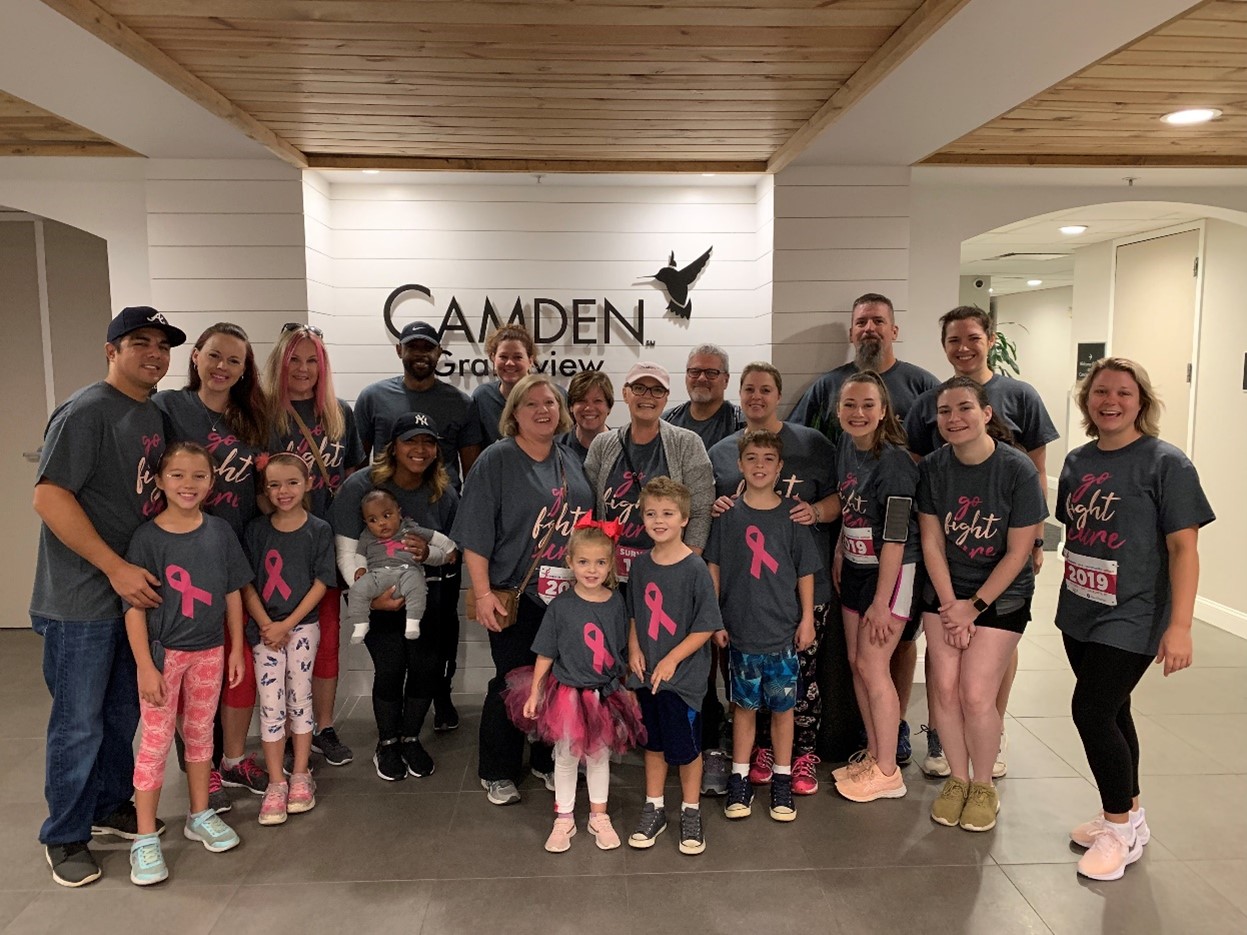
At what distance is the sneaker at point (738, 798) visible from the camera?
3004mm

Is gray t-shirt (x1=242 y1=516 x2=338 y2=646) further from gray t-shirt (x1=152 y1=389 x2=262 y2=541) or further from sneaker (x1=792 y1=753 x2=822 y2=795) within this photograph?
sneaker (x1=792 y1=753 x2=822 y2=795)

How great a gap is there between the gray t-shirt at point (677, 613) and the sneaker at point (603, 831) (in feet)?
1.60

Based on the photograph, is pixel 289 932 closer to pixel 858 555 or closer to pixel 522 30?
pixel 858 555

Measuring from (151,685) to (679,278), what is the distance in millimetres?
3190

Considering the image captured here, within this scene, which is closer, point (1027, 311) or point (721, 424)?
point (721, 424)

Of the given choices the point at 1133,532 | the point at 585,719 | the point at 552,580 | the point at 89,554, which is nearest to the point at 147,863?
the point at 89,554

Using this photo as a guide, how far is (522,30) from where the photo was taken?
8.47 ft

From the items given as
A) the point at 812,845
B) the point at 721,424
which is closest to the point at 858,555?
the point at 721,424

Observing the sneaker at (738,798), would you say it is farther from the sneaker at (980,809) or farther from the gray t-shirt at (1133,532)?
the gray t-shirt at (1133,532)

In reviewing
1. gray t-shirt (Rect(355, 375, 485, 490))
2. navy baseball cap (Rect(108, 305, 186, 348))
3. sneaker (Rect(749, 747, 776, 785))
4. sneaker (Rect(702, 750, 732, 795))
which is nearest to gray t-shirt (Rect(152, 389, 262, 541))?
navy baseball cap (Rect(108, 305, 186, 348))

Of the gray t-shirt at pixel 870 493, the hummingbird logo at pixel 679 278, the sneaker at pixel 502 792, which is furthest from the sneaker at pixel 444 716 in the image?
the hummingbird logo at pixel 679 278

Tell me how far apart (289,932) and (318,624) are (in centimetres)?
106

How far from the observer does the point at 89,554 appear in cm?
252

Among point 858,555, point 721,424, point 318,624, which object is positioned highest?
point 721,424
